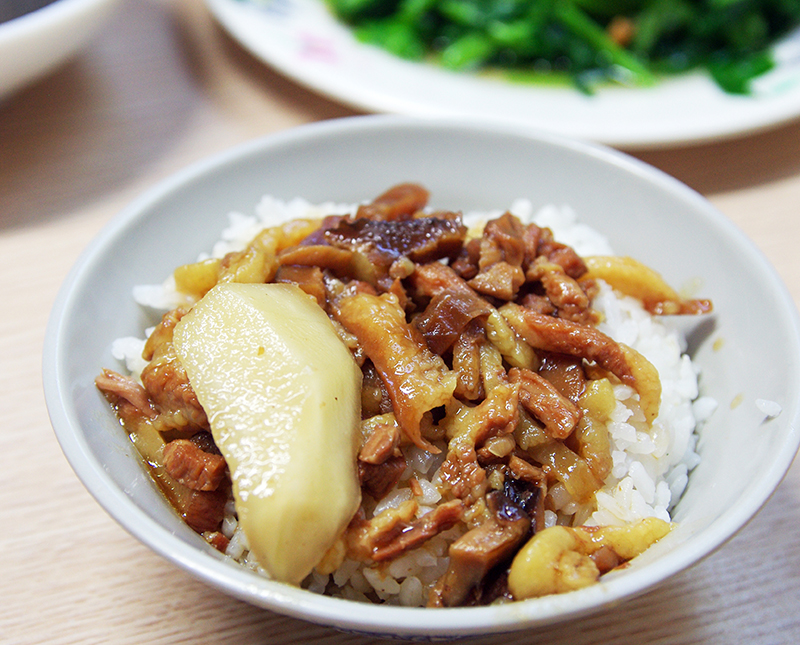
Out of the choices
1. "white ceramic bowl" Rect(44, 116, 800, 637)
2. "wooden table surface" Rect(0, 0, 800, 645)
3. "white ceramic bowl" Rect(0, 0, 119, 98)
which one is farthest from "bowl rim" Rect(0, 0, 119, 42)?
"white ceramic bowl" Rect(44, 116, 800, 637)

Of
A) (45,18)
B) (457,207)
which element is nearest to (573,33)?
(457,207)

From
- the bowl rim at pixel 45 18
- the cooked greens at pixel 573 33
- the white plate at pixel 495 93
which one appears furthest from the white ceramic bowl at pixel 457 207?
the cooked greens at pixel 573 33

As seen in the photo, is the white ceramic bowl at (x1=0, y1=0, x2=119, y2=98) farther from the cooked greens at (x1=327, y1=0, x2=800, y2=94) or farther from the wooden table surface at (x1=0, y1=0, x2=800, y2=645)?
the cooked greens at (x1=327, y1=0, x2=800, y2=94)

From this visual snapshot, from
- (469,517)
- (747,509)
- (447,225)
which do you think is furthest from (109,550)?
(747,509)

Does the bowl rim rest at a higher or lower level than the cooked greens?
higher

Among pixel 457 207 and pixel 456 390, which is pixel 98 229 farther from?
pixel 456 390
